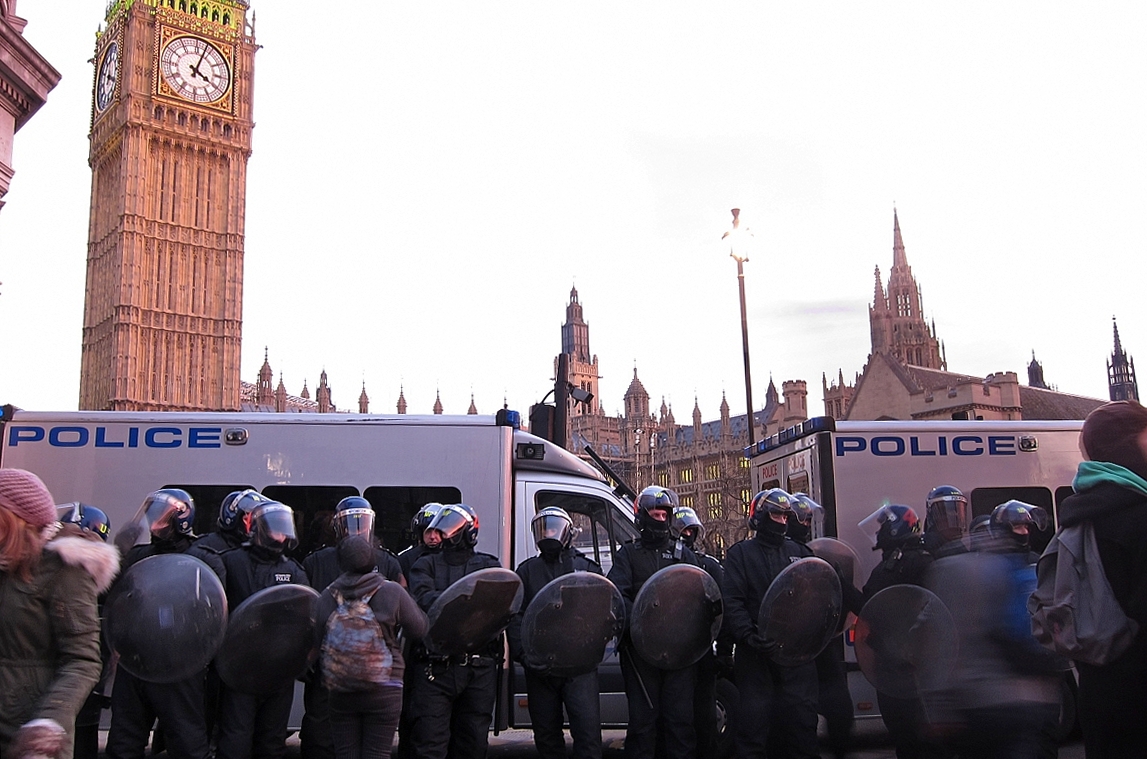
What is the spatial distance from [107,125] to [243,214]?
418 inches

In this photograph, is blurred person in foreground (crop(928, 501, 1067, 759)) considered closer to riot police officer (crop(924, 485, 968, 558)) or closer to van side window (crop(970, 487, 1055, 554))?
riot police officer (crop(924, 485, 968, 558))

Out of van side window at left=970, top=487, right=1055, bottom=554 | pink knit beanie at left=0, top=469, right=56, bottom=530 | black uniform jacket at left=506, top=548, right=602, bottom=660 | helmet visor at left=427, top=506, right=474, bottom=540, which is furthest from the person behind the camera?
van side window at left=970, top=487, right=1055, bottom=554

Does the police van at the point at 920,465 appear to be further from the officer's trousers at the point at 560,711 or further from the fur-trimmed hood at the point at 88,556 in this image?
the fur-trimmed hood at the point at 88,556

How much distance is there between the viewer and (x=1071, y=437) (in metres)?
9.25

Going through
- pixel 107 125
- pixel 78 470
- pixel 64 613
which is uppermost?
pixel 107 125

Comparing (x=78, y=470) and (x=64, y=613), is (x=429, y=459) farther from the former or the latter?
(x=64, y=613)

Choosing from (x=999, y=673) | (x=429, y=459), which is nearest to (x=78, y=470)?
(x=429, y=459)

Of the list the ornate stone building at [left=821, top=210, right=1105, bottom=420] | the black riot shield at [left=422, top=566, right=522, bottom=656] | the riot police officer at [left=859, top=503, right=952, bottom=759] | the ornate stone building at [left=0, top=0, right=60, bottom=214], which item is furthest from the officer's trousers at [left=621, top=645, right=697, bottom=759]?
the ornate stone building at [left=821, top=210, right=1105, bottom=420]

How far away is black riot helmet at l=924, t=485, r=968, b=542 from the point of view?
23.2 feet

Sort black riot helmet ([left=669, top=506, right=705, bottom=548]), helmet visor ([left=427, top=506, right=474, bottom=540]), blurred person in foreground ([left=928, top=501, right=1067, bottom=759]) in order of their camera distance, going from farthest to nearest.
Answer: black riot helmet ([left=669, top=506, right=705, bottom=548])
helmet visor ([left=427, top=506, right=474, bottom=540])
blurred person in foreground ([left=928, top=501, right=1067, bottom=759])

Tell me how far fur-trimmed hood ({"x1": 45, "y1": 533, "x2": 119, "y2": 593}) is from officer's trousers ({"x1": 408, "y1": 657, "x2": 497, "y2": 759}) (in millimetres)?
2504

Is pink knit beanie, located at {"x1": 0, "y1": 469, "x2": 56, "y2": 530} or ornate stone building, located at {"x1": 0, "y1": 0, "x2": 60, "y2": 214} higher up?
ornate stone building, located at {"x1": 0, "y1": 0, "x2": 60, "y2": 214}

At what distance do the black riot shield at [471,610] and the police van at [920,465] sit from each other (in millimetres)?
4068

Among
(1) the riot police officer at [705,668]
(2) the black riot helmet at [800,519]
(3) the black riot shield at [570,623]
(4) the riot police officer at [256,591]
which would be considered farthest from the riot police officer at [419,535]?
(2) the black riot helmet at [800,519]
